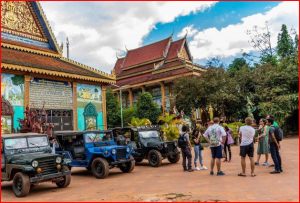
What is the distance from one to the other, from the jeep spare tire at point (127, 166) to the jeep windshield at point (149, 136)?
7.43 ft

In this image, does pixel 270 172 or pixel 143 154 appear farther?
pixel 143 154

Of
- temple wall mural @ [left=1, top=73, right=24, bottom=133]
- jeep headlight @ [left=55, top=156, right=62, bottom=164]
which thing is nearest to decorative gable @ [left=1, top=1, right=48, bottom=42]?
temple wall mural @ [left=1, top=73, right=24, bottom=133]

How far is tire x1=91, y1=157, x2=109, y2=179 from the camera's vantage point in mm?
11430

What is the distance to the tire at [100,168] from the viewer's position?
11430 millimetres

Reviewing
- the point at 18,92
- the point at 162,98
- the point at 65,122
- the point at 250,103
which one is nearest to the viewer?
the point at 18,92

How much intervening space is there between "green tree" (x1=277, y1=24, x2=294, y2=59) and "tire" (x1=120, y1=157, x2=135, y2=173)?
33656 millimetres

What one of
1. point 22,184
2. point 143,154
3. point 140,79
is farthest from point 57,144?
point 140,79

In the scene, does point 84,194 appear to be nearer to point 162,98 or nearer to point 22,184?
point 22,184

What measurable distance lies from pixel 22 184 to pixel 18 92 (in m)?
11.2

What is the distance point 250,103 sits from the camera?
30422 millimetres

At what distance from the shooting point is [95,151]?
1211cm

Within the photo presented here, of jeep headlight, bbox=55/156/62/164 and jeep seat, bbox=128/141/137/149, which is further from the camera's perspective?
jeep seat, bbox=128/141/137/149

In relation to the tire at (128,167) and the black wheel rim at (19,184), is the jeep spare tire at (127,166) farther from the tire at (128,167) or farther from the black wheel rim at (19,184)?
the black wheel rim at (19,184)

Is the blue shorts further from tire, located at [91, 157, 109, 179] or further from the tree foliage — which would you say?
the tree foliage
